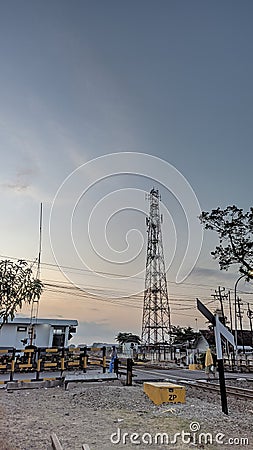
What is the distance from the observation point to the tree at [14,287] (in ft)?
53.6

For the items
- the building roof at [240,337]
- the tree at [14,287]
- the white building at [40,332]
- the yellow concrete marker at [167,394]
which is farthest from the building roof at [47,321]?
the building roof at [240,337]

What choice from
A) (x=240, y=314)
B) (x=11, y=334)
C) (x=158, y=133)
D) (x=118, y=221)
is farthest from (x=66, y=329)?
(x=240, y=314)

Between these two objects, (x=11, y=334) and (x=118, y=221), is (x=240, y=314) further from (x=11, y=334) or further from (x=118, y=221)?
(x=118, y=221)

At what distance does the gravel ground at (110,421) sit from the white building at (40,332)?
66.2 feet

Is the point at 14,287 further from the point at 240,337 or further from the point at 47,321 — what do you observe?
the point at 240,337

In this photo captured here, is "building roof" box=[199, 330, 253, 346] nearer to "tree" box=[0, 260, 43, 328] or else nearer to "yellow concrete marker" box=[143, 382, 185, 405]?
"tree" box=[0, 260, 43, 328]

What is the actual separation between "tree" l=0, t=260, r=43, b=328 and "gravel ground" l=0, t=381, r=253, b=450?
19.5 feet

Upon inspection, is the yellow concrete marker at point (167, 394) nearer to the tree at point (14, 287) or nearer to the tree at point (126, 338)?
the tree at point (14, 287)

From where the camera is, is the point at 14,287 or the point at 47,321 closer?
the point at 14,287

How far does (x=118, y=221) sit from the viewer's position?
723 inches

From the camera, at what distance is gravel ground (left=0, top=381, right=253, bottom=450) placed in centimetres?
574

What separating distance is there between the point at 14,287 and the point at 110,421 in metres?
10.4

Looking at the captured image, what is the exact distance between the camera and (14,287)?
54.0 ft

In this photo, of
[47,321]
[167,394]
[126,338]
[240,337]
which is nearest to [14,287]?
[167,394]
